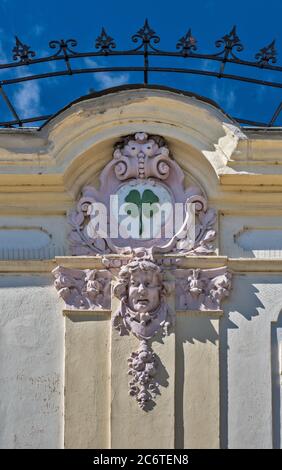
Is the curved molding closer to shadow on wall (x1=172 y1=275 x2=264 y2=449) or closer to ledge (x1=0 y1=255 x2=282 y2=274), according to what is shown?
ledge (x1=0 y1=255 x2=282 y2=274)

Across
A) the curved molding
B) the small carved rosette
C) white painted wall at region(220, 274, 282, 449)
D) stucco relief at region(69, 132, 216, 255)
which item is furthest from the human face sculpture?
the curved molding

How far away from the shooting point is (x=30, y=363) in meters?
10.6

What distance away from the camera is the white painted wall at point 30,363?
34.1 feet

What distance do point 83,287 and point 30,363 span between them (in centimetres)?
73

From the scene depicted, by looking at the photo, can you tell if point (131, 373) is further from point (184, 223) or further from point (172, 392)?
point (184, 223)

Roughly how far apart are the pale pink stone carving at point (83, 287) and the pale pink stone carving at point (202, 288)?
0.57 m

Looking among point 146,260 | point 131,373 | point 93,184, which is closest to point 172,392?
point 131,373

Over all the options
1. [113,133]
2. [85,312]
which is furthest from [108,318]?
[113,133]

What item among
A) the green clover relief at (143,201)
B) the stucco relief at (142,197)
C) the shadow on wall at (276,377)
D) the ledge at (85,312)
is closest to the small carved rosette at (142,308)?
the ledge at (85,312)

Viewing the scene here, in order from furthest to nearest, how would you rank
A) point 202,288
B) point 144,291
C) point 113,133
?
point 113,133 < point 202,288 < point 144,291

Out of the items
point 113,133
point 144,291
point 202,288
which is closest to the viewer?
point 144,291

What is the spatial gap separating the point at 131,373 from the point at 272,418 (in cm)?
114

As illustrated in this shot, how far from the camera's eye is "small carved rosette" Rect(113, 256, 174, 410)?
10.4 metres

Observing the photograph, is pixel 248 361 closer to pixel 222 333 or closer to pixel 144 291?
pixel 222 333
